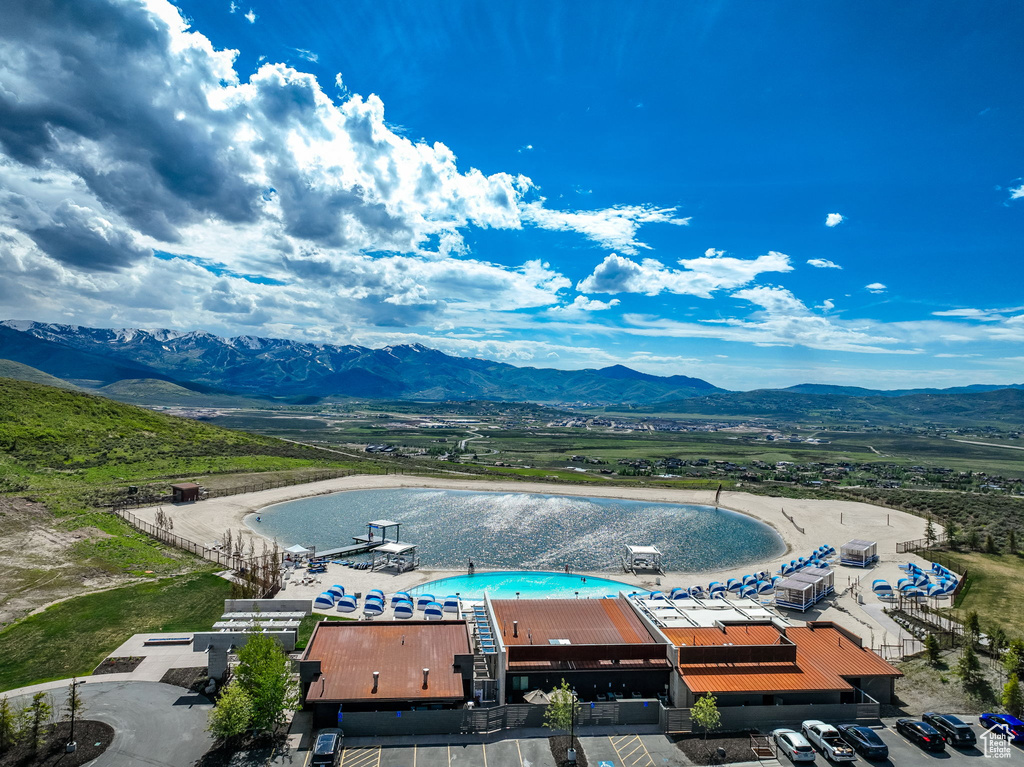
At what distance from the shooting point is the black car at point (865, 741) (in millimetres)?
23156

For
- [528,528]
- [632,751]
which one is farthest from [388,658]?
[528,528]

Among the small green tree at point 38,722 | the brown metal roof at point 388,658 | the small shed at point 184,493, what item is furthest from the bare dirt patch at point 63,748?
the small shed at point 184,493

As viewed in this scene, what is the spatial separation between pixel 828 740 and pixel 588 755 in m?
10.2

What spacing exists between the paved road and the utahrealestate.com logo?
32827 millimetres

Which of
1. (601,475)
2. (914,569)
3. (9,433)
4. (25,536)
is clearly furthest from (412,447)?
(914,569)

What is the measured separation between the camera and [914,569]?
50.3m

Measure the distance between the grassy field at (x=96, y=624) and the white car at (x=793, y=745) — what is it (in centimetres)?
3234

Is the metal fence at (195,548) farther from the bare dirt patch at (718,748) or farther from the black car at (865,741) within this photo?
the black car at (865,741)

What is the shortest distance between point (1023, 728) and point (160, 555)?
59.3m

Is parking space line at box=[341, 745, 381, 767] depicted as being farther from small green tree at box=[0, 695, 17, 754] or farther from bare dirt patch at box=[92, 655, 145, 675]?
bare dirt patch at box=[92, 655, 145, 675]

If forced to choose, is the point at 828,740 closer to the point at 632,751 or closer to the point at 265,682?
the point at 632,751

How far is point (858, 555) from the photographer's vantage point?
54.5m

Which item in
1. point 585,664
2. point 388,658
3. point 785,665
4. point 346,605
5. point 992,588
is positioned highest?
point 388,658

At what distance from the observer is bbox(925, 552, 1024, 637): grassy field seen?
40000 mm
